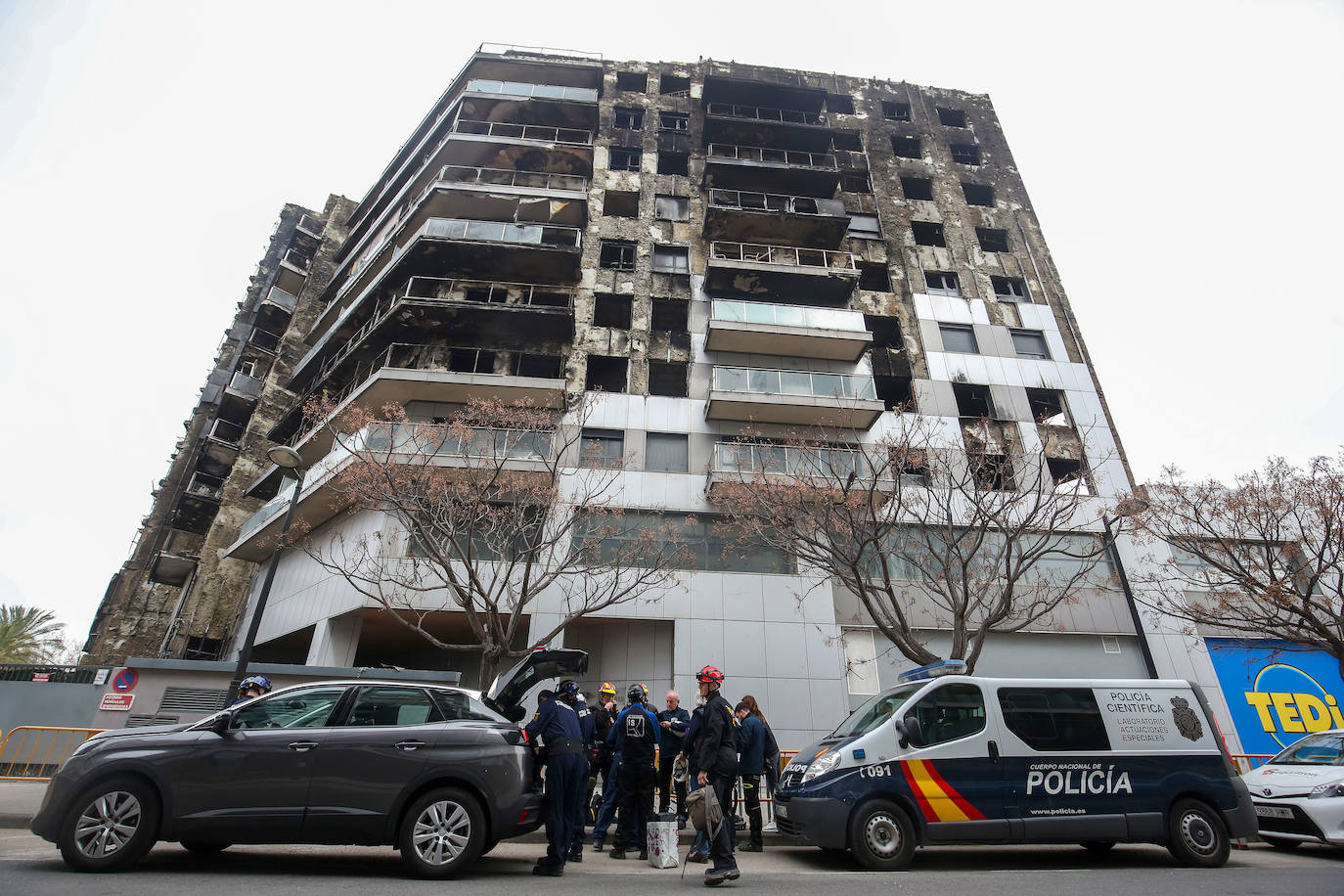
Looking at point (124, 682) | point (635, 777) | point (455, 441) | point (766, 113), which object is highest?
point (766, 113)

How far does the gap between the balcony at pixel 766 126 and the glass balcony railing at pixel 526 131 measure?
19.5ft

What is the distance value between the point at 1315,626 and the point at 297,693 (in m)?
18.9

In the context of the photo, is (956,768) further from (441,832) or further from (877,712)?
(441,832)

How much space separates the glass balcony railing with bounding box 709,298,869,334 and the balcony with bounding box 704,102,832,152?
11.5 meters

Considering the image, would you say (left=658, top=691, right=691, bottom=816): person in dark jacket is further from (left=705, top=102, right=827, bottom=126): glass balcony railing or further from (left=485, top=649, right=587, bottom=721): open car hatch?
(left=705, top=102, right=827, bottom=126): glass balcony railing

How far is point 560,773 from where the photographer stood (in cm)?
614

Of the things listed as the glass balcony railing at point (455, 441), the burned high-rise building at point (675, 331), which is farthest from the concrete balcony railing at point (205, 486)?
the glass balcony railing at point (455, 441)

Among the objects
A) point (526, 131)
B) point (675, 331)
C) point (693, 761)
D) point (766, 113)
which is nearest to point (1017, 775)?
point (693, 761)

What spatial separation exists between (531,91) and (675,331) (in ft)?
48.1

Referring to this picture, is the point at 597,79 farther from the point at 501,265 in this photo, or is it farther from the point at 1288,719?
the point at 1288,719

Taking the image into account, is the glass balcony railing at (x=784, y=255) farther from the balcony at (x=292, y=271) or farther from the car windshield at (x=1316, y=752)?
the balcony at (x=292, y=271)

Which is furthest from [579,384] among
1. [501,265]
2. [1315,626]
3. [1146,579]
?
[1315,626]

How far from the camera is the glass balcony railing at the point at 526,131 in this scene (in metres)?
29.0

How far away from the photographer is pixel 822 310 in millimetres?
22906
